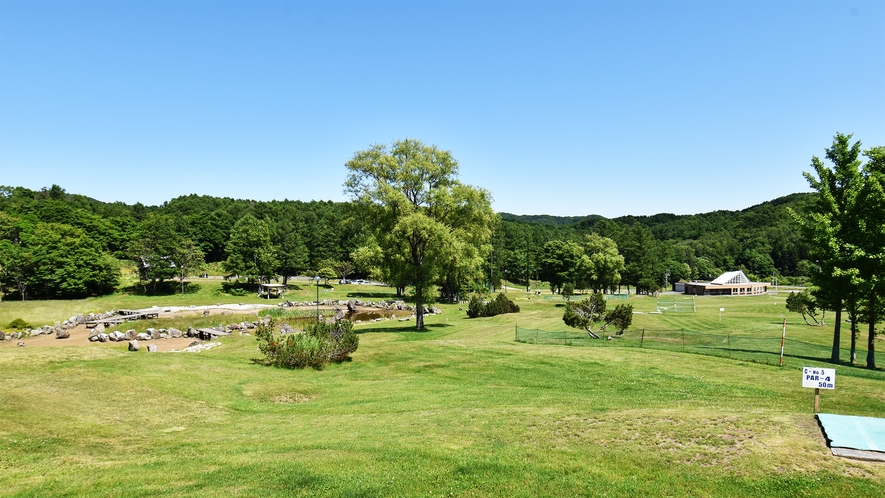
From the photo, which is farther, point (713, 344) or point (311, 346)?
point (713, 344)

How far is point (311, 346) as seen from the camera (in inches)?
957

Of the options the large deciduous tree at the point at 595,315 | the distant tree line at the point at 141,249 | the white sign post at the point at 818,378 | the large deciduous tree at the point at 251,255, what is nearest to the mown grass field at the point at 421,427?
the white sign post at the point at 818,378

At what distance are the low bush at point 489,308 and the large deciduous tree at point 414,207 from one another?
14.2 metres

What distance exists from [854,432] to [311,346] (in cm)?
2104

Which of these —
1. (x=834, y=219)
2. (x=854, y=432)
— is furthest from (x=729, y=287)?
(x=854, y=432)

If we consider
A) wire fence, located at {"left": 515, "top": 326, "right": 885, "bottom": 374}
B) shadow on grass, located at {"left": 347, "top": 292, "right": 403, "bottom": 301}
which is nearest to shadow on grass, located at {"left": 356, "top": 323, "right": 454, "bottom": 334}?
wire fence, located at {"left": 515, "top": 326, "right": 885, "bottom": 374}

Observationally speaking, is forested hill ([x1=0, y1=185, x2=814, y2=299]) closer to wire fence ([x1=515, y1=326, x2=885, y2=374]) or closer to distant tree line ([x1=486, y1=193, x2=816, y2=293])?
distant tree line ([x1=486, y1=193, x2=816, y2=293])

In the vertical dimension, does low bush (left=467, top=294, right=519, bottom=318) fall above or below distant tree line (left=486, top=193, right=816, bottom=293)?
below

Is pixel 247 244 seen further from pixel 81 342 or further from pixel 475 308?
pixel 475 308

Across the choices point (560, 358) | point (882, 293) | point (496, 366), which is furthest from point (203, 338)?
point (882, 293)

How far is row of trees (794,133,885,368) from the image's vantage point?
24.3 metres

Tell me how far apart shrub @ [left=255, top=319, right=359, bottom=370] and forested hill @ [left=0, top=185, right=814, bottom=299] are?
1507cm

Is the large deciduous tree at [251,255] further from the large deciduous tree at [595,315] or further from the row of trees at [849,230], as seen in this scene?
the row of trees at [849,230]

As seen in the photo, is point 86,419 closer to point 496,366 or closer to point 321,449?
point 321,449
